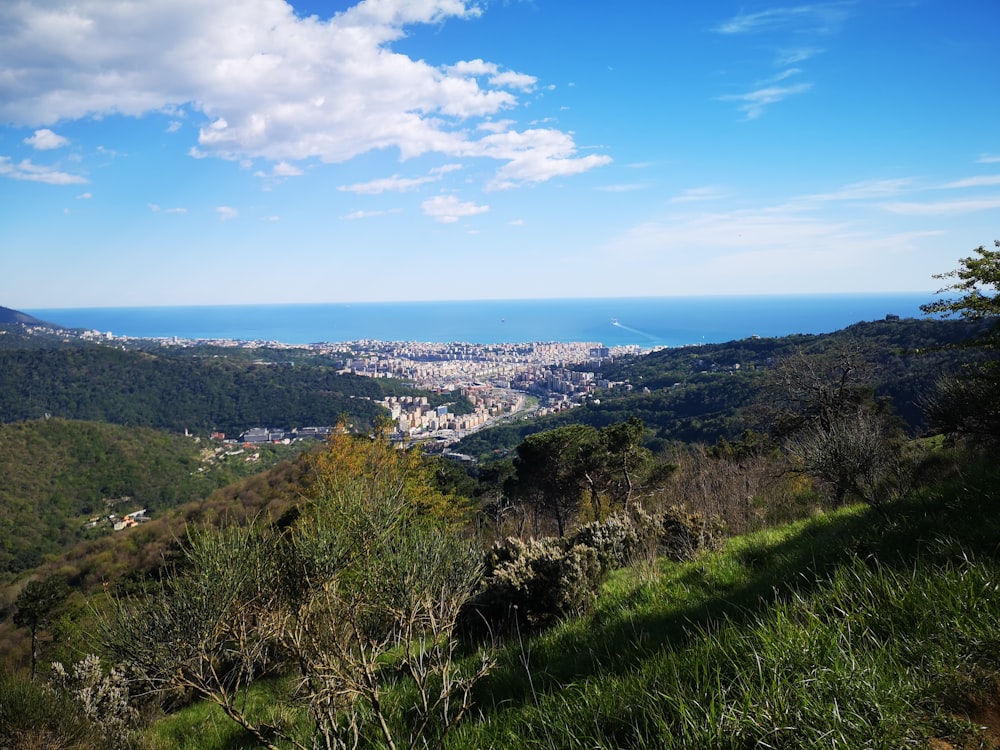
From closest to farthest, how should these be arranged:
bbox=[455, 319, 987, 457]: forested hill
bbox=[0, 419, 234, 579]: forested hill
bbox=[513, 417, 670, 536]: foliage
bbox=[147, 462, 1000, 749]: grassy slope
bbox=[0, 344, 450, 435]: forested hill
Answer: bbox=[147, 462, 1000, 749]: grassy slope < bbox=[513, 417, 670, 536]: foliage < bbox=[455, 319, 987, 457]: forested hill < bbox=[0, 419, 234, 579]: forested hill < bbox=[0, 344, 450, 435]: forested hill

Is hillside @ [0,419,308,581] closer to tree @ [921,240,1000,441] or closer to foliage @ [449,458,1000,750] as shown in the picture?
foliage @ [449,458,1000,750]

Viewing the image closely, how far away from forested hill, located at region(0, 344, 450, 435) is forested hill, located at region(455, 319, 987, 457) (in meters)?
30.8

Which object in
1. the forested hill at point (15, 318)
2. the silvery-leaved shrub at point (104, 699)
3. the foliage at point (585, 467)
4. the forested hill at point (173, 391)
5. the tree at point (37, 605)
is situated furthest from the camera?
the forested hill at point (15, 318)

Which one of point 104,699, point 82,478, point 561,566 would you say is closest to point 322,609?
point 561,566

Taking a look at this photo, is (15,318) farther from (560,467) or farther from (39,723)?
(39,723)

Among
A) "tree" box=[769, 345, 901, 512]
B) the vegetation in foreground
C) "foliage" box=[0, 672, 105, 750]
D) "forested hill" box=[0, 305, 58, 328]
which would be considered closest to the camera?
the vegetation in foreground

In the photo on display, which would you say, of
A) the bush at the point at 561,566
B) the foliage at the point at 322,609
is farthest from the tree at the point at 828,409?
the foliage at the point at 322,609

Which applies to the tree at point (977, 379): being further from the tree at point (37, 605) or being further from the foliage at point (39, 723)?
the tree at point (37, 605)

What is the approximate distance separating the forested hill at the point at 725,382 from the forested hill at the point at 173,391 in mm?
30813

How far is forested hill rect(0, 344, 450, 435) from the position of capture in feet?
237

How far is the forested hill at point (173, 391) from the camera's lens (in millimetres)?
72188

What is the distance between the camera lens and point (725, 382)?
44.1 meters

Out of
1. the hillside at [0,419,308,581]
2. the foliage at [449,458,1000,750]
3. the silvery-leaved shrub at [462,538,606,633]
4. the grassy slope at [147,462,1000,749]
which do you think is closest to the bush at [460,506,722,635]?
the silvery-leaved shrub at [462,538,606,633]

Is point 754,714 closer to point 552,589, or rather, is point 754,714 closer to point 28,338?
point 552,589
